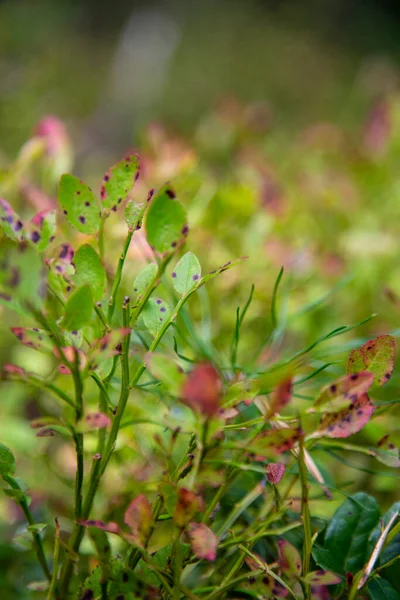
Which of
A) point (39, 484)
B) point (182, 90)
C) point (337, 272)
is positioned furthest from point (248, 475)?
point (182, 90)

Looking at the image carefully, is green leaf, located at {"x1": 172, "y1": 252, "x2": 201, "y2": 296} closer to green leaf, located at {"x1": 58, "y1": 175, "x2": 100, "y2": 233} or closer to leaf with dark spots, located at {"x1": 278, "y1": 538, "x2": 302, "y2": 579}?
green leaf, located at {"x1": 58, "y1": 175, "x2": 100, "y2": 233}

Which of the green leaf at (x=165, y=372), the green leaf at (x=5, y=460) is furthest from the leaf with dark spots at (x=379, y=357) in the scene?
the green leaf at (x=5, y=460)

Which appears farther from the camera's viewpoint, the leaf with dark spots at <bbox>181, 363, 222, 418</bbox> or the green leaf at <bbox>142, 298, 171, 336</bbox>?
the green leaf at <bbox>142, 298, 171, 336</bbox>

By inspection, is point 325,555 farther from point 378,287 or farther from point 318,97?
point 318,97

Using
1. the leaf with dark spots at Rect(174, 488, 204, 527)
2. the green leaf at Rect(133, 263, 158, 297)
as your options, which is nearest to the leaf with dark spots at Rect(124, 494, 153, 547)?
the leaf with dark spots at Rect(174, 488, 204, 527)

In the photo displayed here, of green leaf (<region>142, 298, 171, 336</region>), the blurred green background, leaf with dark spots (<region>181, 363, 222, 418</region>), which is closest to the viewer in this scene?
leaf with dark spots (<region>181, 363, 222, 418</region>)

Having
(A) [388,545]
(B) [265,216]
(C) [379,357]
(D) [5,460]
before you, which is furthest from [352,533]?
(B) [265,216]

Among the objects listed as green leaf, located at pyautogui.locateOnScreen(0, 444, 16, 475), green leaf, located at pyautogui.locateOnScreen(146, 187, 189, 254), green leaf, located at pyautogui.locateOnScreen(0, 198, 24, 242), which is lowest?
green leaf, located at pyautogui.locateOnScreen(0, 444, 16, 475)

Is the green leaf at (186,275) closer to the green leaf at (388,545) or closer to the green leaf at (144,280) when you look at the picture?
the green leaf at (144,280)
